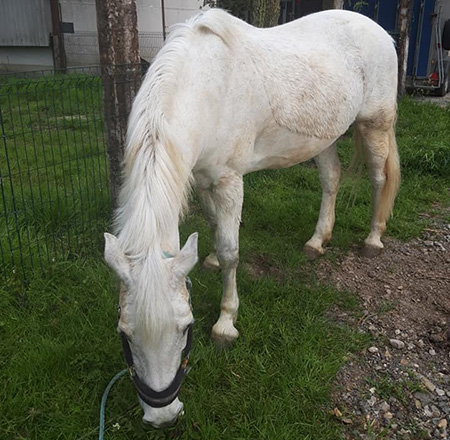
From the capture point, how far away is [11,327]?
9.46 feet

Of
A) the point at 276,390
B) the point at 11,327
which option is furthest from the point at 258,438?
the point at 11,327

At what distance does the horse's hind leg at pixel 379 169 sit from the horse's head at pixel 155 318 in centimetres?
260

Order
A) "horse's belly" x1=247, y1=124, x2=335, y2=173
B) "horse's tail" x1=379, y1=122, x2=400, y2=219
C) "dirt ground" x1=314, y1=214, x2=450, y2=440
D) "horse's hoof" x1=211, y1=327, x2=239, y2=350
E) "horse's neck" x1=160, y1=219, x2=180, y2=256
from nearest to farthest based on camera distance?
1. "horse's neck" x1=160, y1=219, x2=180, y2=256
2. "dirt ground" x1=314, y1=214, x2=450, y2=440
3. "horse's hoof" x1=211, y1=327, x2=239, y2=350
4. "horse's belly" x1=247, y1=124, x2=335, y2=173
5. "horse's tail" x1=379, y1=122, x2=400, y2=219

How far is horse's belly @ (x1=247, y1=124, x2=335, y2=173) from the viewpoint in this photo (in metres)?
2.97

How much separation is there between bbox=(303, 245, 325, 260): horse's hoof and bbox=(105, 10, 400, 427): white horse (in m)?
0.01

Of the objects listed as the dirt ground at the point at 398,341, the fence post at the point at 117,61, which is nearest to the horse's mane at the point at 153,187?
the fence post at the point at 117,61

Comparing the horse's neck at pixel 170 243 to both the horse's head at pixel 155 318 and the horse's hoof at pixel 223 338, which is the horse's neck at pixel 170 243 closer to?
the horse's head at pixel 155 318

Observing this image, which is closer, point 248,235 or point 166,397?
A: point 166,397

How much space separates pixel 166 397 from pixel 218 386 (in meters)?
0.84

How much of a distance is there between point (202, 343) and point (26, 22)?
11904mm

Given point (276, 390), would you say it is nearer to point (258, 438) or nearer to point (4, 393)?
point (258, 438)

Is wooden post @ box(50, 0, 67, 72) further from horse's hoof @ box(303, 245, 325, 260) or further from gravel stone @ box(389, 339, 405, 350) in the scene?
gravel stone @ box(389, 339, 405, 350)

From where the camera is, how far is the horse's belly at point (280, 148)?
297 centimetres

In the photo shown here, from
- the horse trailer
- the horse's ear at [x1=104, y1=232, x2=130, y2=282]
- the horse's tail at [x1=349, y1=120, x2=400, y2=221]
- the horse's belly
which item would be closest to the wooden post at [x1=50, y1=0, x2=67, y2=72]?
the horse trailer
